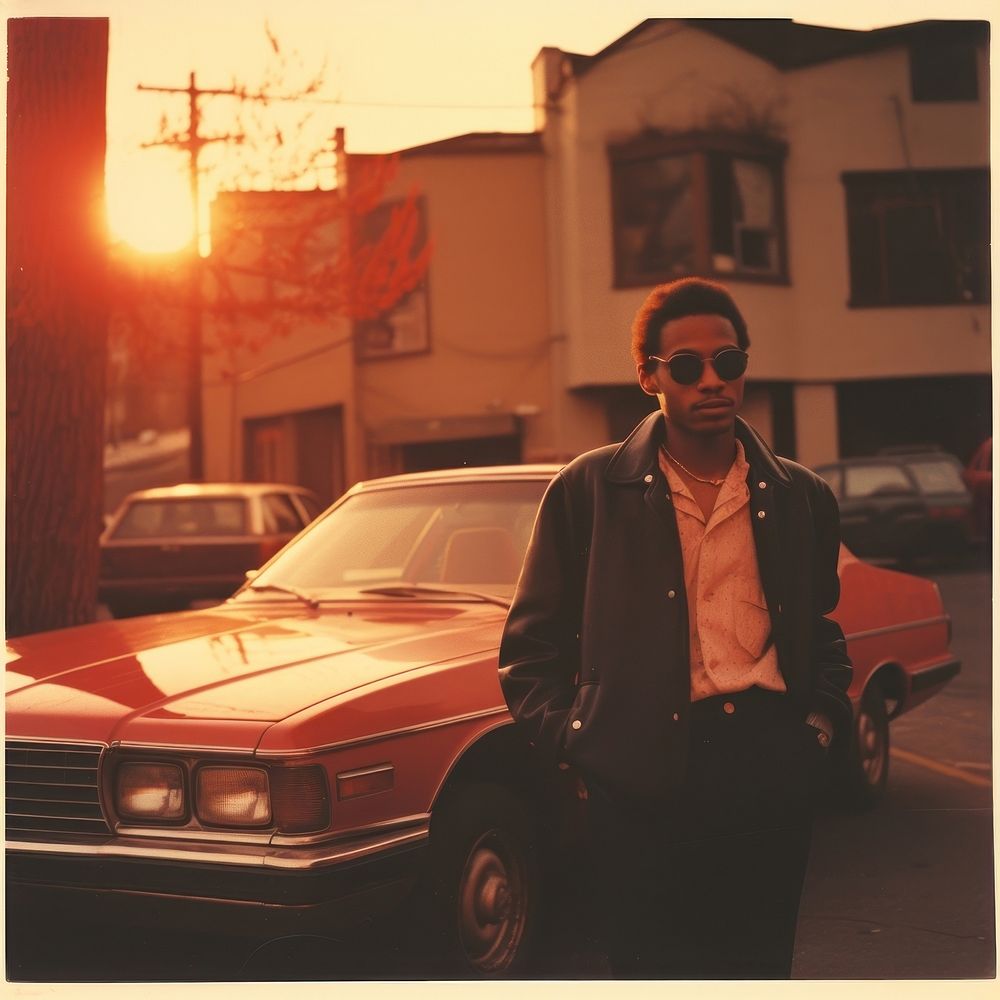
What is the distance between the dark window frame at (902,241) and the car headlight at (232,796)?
20221 mm

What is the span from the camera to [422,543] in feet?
17.6

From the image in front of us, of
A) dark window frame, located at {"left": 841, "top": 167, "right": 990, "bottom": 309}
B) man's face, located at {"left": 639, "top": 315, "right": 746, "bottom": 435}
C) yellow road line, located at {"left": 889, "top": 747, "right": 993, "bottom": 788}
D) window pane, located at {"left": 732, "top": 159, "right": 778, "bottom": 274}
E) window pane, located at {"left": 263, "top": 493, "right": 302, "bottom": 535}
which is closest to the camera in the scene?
man's face, located at {"left": 639, "top": 315, "right": 746, "bottom": 435}

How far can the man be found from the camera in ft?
9.46

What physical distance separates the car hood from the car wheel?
0.43 m

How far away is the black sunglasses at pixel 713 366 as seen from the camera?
298cm

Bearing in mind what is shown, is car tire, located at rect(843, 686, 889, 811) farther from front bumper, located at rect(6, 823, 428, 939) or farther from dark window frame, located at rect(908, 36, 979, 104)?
dark window frame, located at rect(908, 36, 979, 104)

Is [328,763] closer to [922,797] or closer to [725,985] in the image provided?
[725,985]

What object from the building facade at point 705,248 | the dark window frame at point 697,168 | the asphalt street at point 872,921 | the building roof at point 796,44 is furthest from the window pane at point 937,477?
the asphalt street at point 872,921

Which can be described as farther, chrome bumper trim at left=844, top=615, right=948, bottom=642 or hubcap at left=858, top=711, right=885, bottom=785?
hubcap at left=858, top=711, right=885, bottom=785

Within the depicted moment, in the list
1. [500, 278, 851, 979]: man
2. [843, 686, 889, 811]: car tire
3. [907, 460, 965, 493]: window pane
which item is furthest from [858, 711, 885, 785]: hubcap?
[907, 460, 965, 493]: window pane

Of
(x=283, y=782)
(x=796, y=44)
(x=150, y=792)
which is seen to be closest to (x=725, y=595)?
(x=283, y=782)

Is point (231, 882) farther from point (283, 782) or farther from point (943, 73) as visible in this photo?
point (943, 73)

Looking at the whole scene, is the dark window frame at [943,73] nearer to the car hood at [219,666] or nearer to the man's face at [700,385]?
the car hood at [219,666]

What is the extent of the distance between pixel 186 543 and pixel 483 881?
31.7 ft
